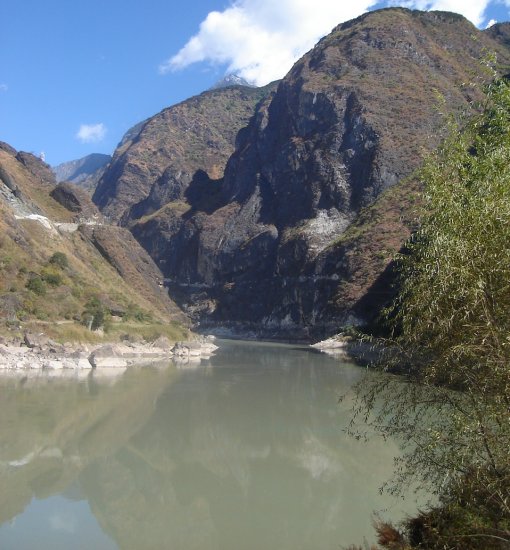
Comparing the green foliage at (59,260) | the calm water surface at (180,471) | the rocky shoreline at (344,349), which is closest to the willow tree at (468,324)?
the calm water surface at (180,471)

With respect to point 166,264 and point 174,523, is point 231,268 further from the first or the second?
point 174,523

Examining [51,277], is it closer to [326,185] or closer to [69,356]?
[69,356]

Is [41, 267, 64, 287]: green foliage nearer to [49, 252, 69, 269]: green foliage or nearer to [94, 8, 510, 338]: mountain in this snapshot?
[49, 252, 69, 269]: green foliage

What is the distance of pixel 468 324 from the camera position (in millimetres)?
6539

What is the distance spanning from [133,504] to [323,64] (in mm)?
162307

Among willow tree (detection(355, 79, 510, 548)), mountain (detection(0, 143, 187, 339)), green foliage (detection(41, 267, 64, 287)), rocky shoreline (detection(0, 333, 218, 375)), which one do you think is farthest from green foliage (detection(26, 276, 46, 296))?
willow tree (detection(355, 79, 510, 548))

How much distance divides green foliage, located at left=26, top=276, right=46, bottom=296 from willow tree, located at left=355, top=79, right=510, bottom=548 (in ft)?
175

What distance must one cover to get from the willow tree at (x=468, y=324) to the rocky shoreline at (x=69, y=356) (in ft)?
139

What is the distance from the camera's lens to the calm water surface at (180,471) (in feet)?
47.9

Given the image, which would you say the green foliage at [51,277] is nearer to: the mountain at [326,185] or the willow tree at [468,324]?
the willow tree at [468,324]

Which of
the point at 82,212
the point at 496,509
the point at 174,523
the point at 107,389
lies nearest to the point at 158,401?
the point at 107,389

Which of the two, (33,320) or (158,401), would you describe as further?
(33,320)

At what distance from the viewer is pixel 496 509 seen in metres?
7.37

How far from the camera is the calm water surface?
47.9 feet
